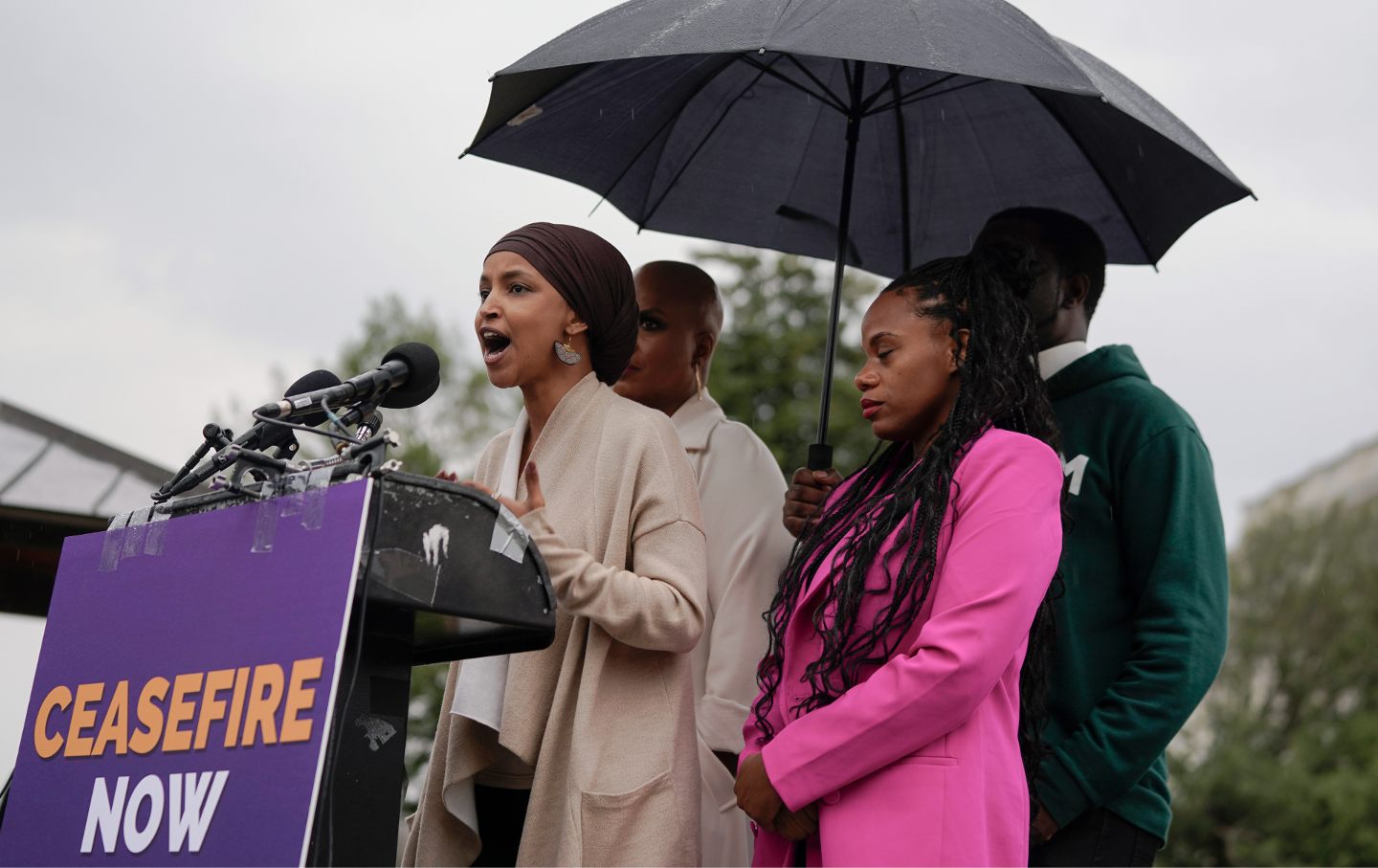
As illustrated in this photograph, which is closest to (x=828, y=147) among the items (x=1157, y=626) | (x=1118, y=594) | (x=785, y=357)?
(x=1118, y=594)

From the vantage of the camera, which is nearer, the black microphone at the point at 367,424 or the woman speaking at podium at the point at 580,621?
the black microphone at the point at 367,424

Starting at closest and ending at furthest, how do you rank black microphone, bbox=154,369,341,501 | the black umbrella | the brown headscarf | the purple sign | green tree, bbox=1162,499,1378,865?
1. the purple sign
2. black microphone, bbox=154,369,341,501
3. the brown headscarf
4. the black umbrella
5. green tree, bbox=1162,499,1378,865

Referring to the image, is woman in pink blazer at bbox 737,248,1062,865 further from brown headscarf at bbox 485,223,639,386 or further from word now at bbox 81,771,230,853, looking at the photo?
word now at bbox 81,771,230,853

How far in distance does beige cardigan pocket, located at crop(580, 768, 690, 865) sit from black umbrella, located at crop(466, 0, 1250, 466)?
125cm

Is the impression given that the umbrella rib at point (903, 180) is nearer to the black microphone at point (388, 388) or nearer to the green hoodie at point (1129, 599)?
the green hoodie at point (1129, 599)

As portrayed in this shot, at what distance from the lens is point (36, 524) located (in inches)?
257

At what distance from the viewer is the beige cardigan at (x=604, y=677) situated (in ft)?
10.5

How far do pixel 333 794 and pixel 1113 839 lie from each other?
6.65 feet

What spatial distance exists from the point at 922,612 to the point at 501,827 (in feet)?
3.46

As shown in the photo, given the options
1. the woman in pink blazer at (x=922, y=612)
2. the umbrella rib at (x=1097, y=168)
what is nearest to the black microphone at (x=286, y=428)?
the woman in pink blazer at (x=922, y=612)

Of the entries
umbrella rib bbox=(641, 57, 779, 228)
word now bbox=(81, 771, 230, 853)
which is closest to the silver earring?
word now bbox=(81, 771, 230, 853)

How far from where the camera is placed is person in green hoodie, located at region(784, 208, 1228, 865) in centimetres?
368

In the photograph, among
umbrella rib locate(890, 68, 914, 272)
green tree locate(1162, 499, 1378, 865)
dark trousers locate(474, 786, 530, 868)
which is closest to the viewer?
dark trousers locate(474, 786, 530, 868)

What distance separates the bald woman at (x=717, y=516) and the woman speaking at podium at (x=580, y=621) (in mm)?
325
